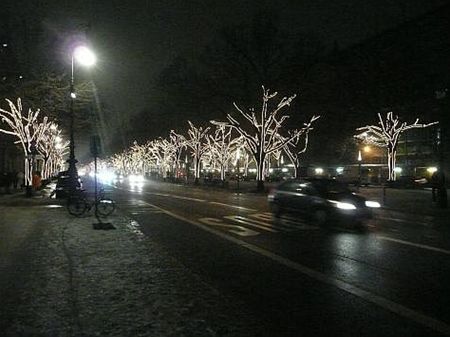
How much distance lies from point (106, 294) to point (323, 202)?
10.7 m

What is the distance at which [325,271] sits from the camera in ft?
33.0

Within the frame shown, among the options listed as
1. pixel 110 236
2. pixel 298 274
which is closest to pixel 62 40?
pixel 110 236

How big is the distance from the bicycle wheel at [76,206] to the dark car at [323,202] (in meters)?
7.80

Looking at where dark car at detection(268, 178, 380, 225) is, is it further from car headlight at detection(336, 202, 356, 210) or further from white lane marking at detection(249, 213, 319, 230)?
white lane marking at detection(249, 213, 319, 230)

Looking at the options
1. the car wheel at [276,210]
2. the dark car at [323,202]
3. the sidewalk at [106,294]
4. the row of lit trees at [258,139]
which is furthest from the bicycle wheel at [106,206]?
the row of lit trees at [258,139]

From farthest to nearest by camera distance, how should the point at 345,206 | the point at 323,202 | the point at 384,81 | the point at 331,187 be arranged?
the point at 384,81, the point at 331,187, the point at 323,202, the point at 345,206

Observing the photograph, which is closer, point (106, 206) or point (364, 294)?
point (364, 294)

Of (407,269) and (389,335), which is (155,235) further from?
(389,335)

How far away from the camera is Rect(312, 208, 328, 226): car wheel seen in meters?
17.6

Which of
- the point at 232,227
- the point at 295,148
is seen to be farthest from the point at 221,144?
the point at 232,227

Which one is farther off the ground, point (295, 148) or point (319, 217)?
point (295, 148)

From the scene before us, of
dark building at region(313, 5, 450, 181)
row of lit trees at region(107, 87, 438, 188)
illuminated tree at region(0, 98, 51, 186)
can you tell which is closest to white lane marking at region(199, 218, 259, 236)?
illuminated tree at region(0, 98, 51, 186)

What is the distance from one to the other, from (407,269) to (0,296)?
270 inches

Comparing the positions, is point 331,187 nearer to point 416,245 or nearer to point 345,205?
point 345,205
